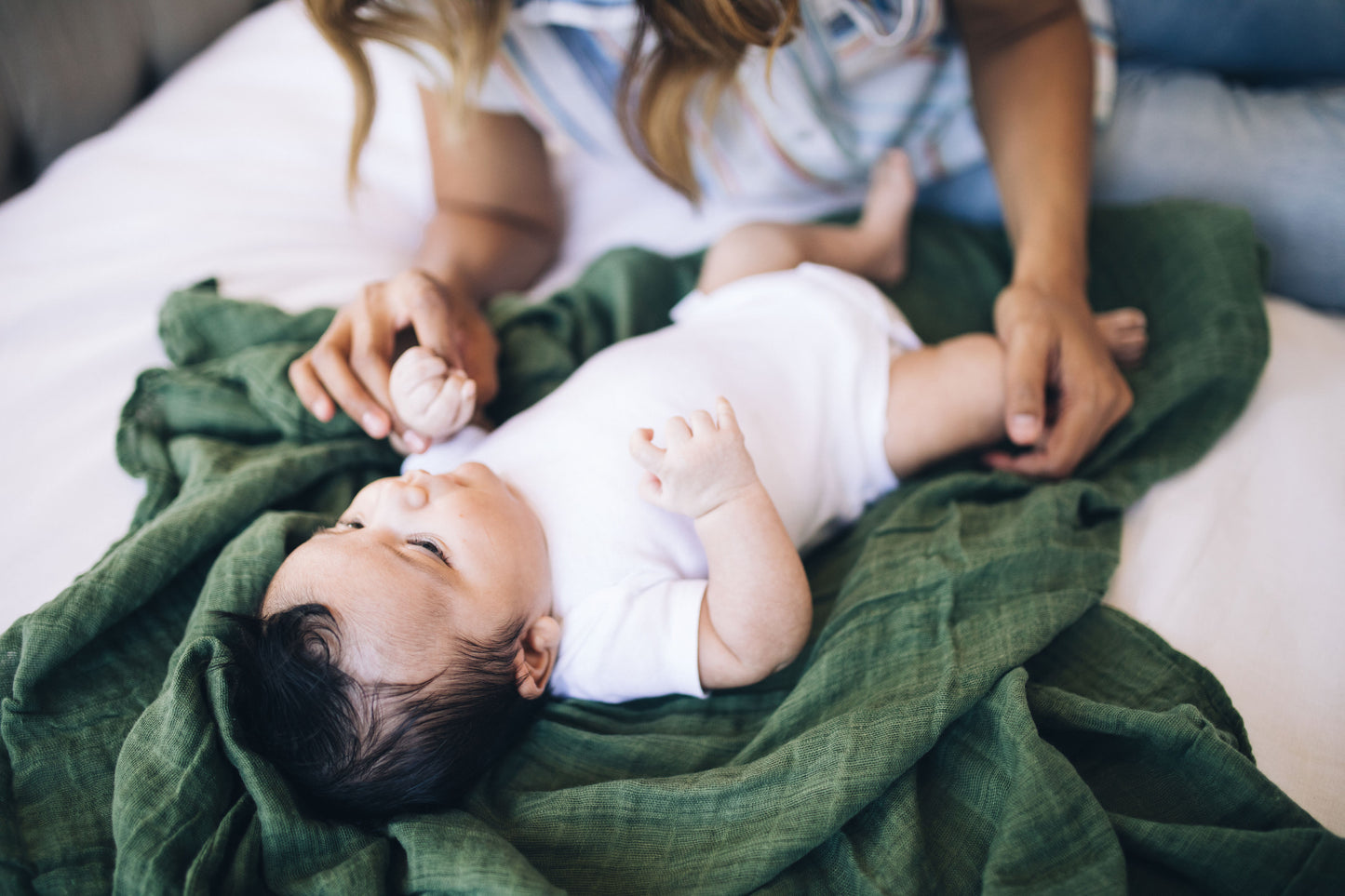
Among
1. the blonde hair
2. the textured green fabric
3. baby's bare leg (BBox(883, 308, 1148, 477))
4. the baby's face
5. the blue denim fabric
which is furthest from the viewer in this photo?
the blue denim fabric

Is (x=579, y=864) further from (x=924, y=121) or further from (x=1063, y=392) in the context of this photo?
(x=924, y=121)

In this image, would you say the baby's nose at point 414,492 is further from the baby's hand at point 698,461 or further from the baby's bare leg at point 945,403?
the baby's bare leg at point 945,403

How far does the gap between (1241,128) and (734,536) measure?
1.02 meters

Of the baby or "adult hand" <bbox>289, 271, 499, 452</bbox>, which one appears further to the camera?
"adult hand" <bbox>289, 271, 499, 452</bbox>

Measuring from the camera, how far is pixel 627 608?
2.63 feet

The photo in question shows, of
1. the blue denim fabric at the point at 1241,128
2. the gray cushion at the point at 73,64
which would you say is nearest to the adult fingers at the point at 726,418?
the blue denim fabric at the point at 1241,128

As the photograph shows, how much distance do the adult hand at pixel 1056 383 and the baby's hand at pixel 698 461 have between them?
35 cm

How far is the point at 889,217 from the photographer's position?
1210mm

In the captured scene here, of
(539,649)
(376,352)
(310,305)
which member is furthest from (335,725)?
(310,305)

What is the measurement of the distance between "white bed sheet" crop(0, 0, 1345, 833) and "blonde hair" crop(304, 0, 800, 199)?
30 centimetres

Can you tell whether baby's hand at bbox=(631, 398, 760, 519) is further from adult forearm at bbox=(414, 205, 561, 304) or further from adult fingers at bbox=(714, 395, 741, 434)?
adult forearm at bbox=(414, 205, 561, 304)

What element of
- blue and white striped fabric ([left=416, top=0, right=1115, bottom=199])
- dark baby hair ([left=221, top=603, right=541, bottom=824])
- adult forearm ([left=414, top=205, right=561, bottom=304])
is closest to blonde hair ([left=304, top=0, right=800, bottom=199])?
blue and white striped fabric ([left=416, top=0, right=1115, bottom=199])

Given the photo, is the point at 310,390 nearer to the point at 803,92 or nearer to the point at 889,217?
the point at 803,92

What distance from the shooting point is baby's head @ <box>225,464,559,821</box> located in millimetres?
680
